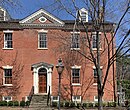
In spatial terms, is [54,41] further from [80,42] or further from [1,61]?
A: [1,61]

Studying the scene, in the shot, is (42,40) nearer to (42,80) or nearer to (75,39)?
(42,80)

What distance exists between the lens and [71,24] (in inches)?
1246

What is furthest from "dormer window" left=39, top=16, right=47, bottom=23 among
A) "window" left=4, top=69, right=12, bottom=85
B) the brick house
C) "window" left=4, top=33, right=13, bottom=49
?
"window" left=4, top=69, right=12, bottom=85

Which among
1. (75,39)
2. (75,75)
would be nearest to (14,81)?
(75,75)

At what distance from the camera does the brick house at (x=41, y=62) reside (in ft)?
100

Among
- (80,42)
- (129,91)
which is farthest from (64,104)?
(129,91)

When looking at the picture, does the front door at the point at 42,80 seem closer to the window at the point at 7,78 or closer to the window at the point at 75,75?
the window at the point at 75,75

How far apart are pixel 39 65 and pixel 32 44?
237 cm

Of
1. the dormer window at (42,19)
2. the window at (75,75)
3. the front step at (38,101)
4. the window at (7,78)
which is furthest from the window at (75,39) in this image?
the window at (7,78)

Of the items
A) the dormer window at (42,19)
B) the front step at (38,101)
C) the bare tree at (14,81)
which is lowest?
the front step at (38,101)

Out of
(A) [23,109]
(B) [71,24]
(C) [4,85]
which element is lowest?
(A) [23,109]

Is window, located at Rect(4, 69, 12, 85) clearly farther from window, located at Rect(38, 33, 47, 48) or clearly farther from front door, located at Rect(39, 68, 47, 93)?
window, located at Rect(38, 33, 47, 48)

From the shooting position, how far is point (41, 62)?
30.9 meters

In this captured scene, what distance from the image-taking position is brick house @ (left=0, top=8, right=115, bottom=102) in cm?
3061
